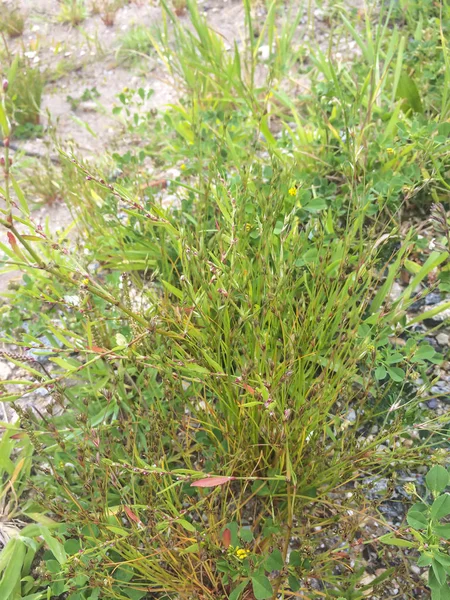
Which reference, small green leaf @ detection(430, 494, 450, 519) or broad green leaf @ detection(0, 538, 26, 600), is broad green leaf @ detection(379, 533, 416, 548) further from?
broad green leaf @ detection(0, 538, 26, 600)

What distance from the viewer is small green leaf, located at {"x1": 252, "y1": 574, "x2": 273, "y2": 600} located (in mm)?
1177

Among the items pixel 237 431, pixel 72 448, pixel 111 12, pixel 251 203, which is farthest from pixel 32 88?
pixel 237 431

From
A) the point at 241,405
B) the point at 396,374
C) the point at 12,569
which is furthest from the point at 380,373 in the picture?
the point at 12,569

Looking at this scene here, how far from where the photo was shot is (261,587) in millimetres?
1186

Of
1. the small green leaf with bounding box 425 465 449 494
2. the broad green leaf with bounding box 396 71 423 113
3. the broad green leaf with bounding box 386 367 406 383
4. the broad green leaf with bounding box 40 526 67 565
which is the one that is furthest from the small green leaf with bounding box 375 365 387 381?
the broad green leaf with bounding box 396 71 423 113

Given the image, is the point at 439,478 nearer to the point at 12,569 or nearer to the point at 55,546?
the point at 55,546

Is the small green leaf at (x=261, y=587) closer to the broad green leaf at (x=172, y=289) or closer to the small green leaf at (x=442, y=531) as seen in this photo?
the small green leaf at (x=442, y=531)

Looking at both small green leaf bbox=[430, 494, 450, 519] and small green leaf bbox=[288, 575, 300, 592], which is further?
small green leaf bbox=[288, 575, 300, 592]

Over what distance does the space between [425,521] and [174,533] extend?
628mm

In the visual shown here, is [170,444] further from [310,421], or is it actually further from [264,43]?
[264,43]

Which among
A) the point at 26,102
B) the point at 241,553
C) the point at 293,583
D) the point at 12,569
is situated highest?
the point at 26,102

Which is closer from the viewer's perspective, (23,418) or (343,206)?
(23,418)

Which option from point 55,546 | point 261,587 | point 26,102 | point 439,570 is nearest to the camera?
point 439,570

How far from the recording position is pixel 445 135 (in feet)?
6.11
